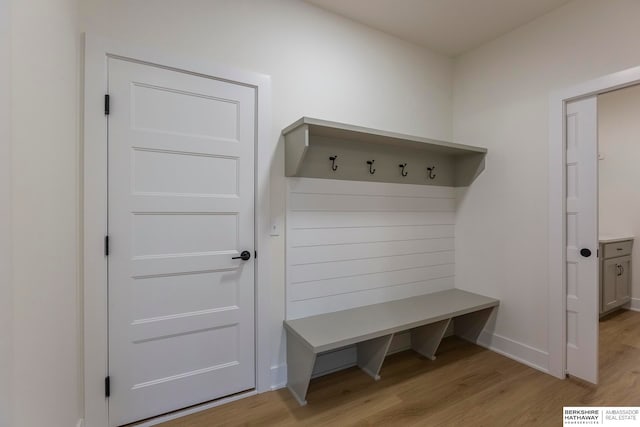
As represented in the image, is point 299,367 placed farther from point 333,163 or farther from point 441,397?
point 333,163

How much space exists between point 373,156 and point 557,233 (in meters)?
1.49

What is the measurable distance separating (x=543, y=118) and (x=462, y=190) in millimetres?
869

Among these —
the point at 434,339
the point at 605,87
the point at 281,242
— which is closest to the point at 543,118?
the point at 605,87

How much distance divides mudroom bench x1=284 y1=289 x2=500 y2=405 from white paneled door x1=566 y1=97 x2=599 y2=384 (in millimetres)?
564

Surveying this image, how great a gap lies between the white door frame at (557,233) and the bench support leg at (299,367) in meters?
1.86

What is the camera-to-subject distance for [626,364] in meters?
2.32

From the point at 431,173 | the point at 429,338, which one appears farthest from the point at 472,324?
the point at 431,173

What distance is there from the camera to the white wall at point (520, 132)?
206 cm

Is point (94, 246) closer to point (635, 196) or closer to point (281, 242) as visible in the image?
point (281, 242)

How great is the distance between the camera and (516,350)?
249cm

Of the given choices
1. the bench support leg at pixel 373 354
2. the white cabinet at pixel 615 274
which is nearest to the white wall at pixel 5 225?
the bench support leg at pixel 373 354

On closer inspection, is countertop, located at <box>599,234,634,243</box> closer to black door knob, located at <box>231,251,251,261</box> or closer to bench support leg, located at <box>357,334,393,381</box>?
bench support leg, located at <box>357,334,393,381</box>

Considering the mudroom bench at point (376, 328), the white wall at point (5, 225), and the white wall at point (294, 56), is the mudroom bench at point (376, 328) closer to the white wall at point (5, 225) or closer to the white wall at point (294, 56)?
the white wall at point (294, 56)

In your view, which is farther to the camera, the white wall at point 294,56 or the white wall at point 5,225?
the white wall at point 294,56
